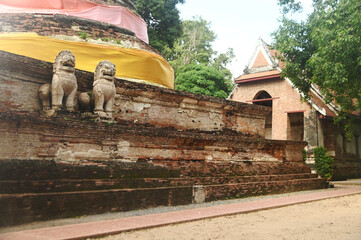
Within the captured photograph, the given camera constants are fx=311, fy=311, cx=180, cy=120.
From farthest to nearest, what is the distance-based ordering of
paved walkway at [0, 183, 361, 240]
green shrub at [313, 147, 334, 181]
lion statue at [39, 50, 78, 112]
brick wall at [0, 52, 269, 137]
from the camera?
green shrub at [313, 147, 334, 181]
lion statue at [39, 50, 78, 112]
brick wall at [0, 52, 269, 137]
paved walkway at [0, 183, 361, 240]

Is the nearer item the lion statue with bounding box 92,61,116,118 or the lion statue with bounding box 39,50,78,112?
the lion statue with bounding box 39,50,78,112

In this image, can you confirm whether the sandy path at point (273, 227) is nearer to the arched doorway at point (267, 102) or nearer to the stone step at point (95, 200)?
the stone step at point (95, 200)

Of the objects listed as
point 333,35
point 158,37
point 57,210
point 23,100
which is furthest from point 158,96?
point 158,37

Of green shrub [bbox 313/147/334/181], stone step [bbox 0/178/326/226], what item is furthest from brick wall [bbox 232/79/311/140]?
stone step [bbox 0/178/326/226]

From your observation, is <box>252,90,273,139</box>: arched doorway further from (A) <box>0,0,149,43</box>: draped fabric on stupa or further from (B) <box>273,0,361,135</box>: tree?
(A) <box>0,0,149,43</box>: draped fabric on stupa

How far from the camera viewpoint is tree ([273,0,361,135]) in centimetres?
878

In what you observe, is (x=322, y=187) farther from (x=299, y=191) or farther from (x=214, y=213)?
(x=214, y=213)

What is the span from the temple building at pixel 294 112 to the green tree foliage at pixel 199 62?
6.25 ft

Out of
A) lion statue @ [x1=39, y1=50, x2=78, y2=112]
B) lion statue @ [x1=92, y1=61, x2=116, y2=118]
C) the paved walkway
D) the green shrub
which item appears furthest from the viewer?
the green shrub

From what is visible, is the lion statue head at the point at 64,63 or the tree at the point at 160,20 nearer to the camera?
the lion statue head at the point at 64,63

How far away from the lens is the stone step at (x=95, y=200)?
11.5 feet

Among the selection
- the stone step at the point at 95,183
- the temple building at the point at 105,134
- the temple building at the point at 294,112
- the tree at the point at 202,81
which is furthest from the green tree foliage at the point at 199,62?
the stone step at the point at 95,183

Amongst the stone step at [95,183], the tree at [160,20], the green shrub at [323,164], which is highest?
the tree at [160,20]

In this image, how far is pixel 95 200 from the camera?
4.19 metres
